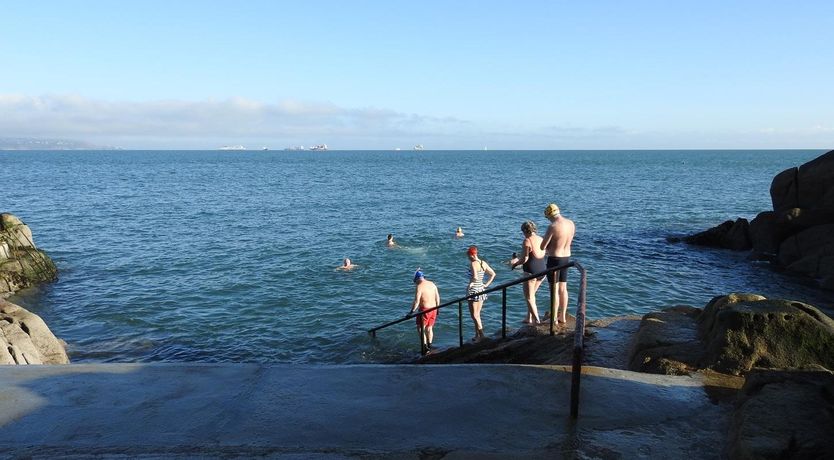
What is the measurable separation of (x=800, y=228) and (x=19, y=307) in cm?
2482

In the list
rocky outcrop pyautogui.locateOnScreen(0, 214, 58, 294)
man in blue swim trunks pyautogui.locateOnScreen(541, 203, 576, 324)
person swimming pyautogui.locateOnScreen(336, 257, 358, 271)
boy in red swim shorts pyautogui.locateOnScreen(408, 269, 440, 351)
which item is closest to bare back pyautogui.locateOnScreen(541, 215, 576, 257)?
man in blue swim trunks pyautogui.locateOnScreen(541, 203, 576, 324)

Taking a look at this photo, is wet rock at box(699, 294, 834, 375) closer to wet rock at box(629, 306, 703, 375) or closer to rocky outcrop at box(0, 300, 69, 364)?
wet rock at box(629, 306, 703, 375)

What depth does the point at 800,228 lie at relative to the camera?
66.1 ft

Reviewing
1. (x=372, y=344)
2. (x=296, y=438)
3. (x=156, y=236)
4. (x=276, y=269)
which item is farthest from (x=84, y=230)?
(x=296, y=438)

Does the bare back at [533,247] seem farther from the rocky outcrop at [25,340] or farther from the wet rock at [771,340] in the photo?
the rocky outcrop at [25,340]

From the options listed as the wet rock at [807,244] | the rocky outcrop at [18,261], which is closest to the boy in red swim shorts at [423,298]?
the rocky outcrop at [18,261]

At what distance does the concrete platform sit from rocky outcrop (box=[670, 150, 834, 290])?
16.8 metres

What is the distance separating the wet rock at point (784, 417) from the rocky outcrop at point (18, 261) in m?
20.6

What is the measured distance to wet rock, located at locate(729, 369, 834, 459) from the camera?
302 cm

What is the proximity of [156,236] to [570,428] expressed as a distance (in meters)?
26.4

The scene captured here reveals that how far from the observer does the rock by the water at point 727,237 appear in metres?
23.3

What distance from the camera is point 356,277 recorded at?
1797 cm

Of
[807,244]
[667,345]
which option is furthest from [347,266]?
[807,244]

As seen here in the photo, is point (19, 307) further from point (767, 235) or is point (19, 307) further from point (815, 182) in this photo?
point (815, 182)
